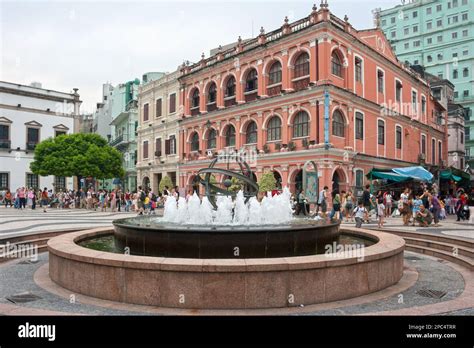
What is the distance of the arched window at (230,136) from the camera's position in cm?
3189

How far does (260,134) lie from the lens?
2888 cm

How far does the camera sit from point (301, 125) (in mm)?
26297

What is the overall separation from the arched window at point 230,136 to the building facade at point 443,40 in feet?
151

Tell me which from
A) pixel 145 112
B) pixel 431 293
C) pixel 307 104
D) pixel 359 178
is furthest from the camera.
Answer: pixel 145 112

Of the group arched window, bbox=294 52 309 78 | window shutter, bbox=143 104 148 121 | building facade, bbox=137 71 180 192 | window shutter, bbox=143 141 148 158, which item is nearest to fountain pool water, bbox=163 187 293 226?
arched window, bbox=294 52 309 78

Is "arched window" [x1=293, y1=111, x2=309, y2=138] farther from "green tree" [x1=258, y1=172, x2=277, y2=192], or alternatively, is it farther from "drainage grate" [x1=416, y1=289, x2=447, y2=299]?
"drainage grate" [x1=416, y1=289, x2=447, y2=299]

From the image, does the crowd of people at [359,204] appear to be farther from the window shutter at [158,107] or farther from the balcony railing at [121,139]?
the balcony railing at [121,139]

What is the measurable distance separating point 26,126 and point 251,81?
3186 centimetres

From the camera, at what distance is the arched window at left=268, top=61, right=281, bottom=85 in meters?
28.1

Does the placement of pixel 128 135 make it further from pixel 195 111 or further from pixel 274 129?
pixel 274 129

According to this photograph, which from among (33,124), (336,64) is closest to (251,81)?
(336,64)

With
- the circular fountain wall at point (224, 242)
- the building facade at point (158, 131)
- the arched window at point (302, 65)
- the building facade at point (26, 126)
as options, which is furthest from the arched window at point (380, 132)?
the building facade at point (26, 126)

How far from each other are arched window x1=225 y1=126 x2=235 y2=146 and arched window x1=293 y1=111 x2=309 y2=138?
6.85m
